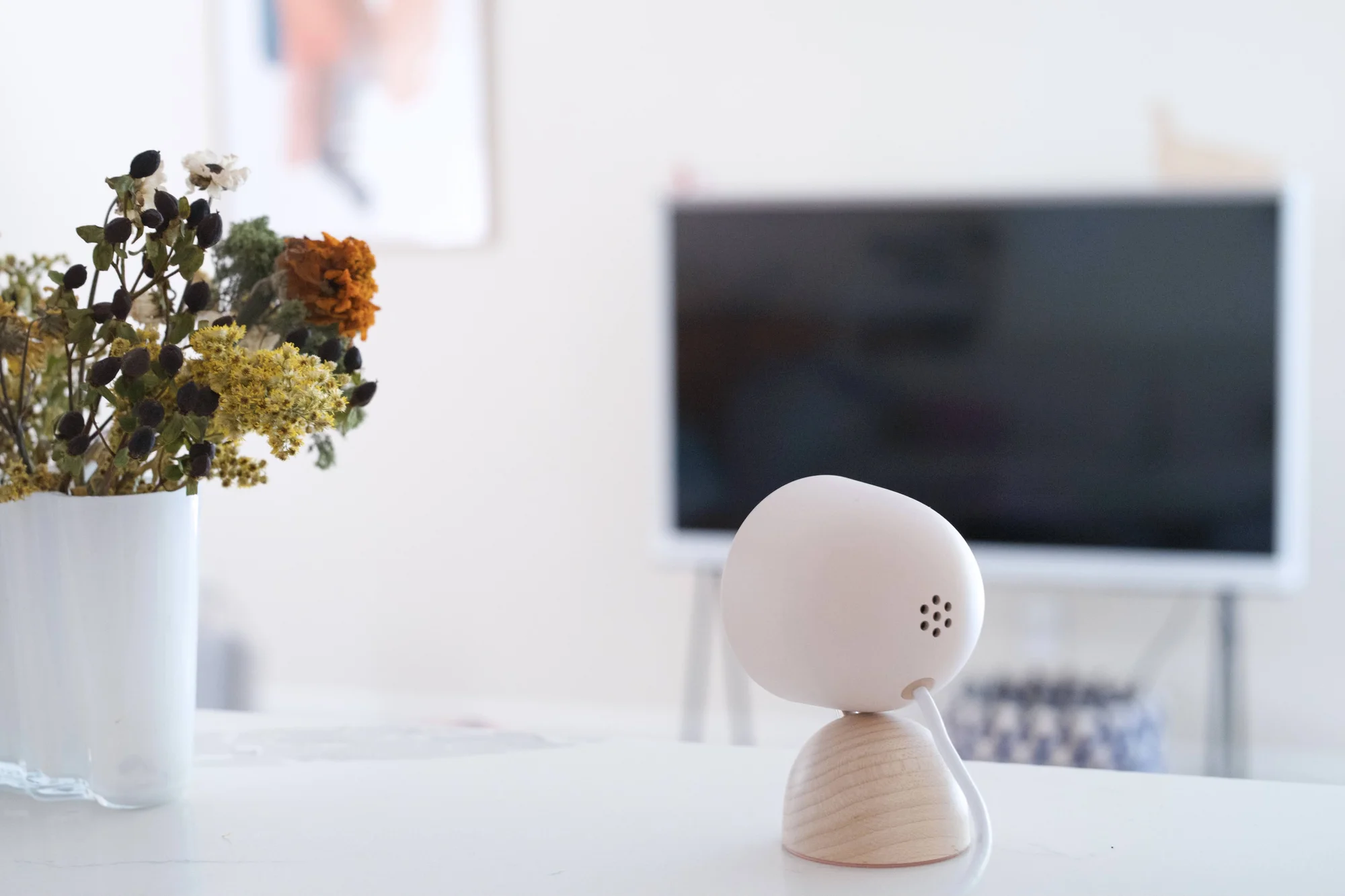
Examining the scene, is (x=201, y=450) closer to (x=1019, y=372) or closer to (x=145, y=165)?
(x=145, y=165)

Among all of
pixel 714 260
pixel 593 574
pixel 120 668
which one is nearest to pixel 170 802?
pixel 120 668

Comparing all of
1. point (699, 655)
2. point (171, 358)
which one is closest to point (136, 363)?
point (171, 358)

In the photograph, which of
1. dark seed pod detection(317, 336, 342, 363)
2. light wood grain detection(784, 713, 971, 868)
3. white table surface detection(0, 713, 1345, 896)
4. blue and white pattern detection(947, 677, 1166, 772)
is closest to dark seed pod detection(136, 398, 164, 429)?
dark seed pod detection(317, 336, 342, 363)

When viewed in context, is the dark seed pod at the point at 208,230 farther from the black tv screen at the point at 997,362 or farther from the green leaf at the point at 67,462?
the black tv screen at the point at 997,362

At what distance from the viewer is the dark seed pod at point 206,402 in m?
0.72

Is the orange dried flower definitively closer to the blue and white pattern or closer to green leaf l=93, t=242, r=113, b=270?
green leaf l=93, t=242, r=113, b=270

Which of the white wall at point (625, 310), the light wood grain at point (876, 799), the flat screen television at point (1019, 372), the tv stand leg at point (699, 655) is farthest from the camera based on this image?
the tv stand leg at point (699, 655)

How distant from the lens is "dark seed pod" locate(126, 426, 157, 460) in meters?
0.72

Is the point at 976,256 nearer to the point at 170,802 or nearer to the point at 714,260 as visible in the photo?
the point at 714,260

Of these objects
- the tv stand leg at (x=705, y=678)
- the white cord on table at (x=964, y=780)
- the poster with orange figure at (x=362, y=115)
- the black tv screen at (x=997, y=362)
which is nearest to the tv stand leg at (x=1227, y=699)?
the black tv screen at (x=997, y=362)

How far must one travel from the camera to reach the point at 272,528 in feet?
10.6

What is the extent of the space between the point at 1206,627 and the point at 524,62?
1.92 m

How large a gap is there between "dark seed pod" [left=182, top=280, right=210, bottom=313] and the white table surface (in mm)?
307

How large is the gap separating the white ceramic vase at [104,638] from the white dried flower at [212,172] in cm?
19
